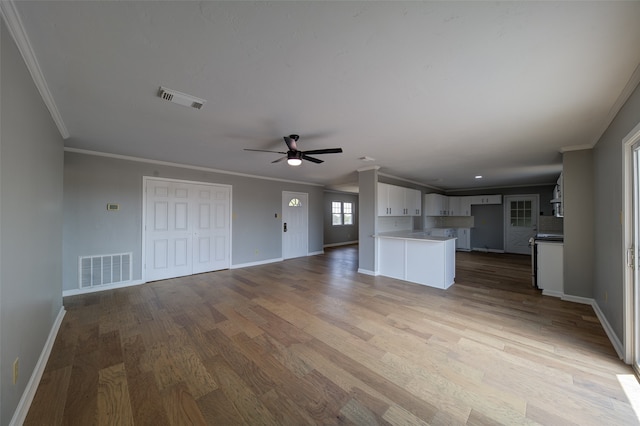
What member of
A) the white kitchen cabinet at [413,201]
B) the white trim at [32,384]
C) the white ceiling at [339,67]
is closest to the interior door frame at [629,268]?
the white ceiling at [339,67]

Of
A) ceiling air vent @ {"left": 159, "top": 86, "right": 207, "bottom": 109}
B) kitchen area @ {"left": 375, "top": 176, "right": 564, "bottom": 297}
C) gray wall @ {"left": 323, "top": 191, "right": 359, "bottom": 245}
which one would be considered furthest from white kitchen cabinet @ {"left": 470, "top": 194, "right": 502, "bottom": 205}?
ceiling air vent @ {"left": 159, "top": 86, "right": 207, "bottom": 109}

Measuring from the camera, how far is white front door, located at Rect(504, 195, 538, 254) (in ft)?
25.7

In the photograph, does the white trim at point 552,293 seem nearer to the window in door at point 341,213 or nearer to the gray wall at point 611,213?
the gray wall at point 611,213

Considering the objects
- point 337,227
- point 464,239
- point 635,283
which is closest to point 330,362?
point 635,283

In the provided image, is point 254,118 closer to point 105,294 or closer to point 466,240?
point 105,294

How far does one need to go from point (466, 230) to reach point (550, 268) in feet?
16.8

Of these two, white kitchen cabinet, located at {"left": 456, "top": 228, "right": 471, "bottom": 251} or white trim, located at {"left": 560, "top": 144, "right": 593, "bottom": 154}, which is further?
white kitchen cabinet, located at {"left": 456, "top": 228, "right": 471, "bottom": 251}

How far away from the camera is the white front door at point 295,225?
7109 mm

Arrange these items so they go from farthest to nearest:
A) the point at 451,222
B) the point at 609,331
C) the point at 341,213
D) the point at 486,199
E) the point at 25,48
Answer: the point at 341,213 → the point at 451,222 → the point at 486,199 → the point at 609,331 → the point at 25,48

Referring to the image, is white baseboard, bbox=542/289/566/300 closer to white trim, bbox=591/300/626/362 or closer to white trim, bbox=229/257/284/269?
white trim, bbox=591/300/626/362

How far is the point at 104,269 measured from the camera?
416cm

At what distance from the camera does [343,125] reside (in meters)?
2.82

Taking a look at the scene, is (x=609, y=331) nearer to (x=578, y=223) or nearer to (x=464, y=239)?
(x=578, y=223)

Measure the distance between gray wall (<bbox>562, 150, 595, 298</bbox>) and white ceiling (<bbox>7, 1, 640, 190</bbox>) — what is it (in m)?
0.60
